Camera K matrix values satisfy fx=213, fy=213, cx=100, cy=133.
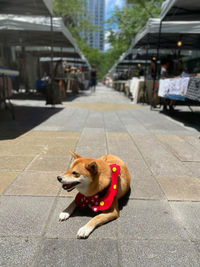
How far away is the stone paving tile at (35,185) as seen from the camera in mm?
2828

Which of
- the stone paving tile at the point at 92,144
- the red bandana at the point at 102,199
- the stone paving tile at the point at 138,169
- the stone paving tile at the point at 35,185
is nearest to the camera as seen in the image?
the red bandana at the point at 102,199

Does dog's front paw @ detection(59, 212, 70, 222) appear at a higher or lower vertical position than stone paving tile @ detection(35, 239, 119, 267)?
higher

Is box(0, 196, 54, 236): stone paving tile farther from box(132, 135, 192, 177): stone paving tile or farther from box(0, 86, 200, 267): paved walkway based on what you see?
box(132, 135, 192, 177): stone paving tile

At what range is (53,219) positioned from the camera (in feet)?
7.55

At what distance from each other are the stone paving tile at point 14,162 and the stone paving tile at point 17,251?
169cm

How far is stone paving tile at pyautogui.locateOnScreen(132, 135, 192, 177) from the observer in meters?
3.62

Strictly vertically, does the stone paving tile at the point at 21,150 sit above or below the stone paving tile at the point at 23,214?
above

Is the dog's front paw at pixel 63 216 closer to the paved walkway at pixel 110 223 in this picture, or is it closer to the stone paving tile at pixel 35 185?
the paved walkway at pixel 110 223

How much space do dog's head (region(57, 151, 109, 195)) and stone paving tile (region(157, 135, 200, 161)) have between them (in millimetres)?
2668

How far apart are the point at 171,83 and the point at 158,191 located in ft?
21.9

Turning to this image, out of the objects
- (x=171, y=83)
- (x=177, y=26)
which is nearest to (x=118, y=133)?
(x=171, y=83)

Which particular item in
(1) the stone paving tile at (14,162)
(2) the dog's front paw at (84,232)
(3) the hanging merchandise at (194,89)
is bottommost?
(1) the stone paving tile at (14,162)

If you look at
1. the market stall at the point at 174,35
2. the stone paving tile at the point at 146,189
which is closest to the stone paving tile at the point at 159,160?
the stone paving tile at the point at 146,189

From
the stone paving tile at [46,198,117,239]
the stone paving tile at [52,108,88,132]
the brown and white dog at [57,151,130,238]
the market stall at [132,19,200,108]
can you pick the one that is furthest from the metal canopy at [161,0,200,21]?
the stone paving tile at [46,198,117,239]
